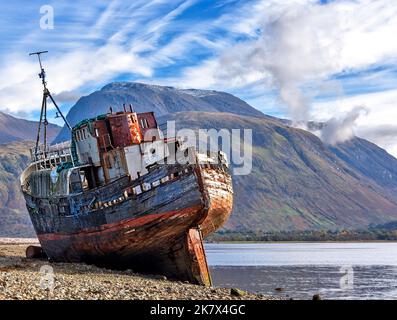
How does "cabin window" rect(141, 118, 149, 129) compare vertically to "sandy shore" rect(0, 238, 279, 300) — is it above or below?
above

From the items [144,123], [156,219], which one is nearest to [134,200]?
[156,219]

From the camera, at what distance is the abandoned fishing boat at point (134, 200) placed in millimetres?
36250

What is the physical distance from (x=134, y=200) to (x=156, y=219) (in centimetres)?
183

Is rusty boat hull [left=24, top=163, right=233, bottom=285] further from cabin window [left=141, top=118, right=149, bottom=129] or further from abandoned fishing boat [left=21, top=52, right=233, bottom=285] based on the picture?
cabin window [left=141, top=118, right=149, bottom=129]

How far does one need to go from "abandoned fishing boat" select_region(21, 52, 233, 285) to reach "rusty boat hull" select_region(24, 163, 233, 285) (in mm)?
57

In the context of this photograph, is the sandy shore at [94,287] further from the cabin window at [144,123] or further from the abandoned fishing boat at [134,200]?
the cabin window at [144,123]

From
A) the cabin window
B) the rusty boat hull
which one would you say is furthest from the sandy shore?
the cabin window

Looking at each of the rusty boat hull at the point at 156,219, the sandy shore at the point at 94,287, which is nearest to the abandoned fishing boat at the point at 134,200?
the rusty boat hull at the point at 156,219

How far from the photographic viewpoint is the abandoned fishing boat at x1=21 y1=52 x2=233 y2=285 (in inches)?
1427

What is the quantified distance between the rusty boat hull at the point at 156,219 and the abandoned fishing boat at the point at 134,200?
6cm

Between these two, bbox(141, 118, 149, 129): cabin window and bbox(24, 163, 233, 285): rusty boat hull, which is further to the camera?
bbox(141, 118, 149, 129): cabin window
